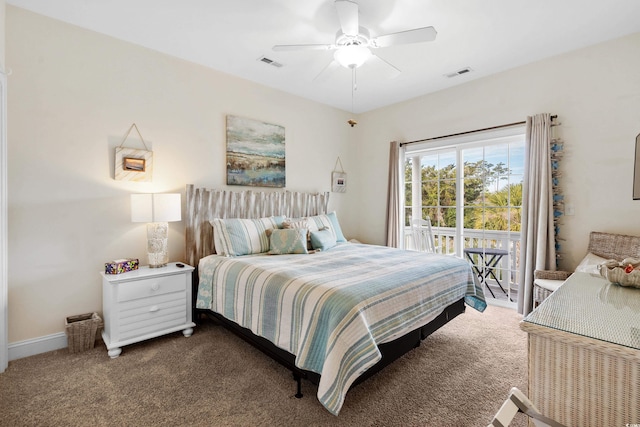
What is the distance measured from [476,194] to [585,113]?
1.32m

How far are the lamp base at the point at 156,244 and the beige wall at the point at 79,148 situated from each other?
0.84 ft

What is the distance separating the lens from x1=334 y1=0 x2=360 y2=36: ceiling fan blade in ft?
6.73

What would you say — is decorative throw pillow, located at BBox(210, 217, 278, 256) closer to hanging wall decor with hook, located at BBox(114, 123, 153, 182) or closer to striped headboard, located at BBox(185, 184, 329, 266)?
striped headboard, located at BBox(185, 184, 329, 266)

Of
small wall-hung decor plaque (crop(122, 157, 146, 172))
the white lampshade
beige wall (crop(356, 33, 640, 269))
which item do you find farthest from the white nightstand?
beige wall (crop(356, 33, 640, 269))

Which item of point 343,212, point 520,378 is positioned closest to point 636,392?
point 520,378

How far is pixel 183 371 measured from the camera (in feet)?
7.24

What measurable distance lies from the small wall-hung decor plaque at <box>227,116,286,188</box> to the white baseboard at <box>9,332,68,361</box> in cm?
209

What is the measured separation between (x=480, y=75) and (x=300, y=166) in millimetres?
2513

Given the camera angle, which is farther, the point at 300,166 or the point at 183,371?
the point at 300,166

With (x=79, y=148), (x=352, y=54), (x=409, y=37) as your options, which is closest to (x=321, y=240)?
(x=352, y=54)

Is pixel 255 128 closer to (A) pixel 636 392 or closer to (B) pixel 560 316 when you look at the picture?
(B) pixel 560 316

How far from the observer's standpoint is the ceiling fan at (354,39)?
6.92 ft

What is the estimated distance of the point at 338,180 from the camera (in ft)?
16.0

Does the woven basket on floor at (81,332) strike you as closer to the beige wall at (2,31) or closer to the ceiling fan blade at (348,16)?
the beige wall at (2,31)
